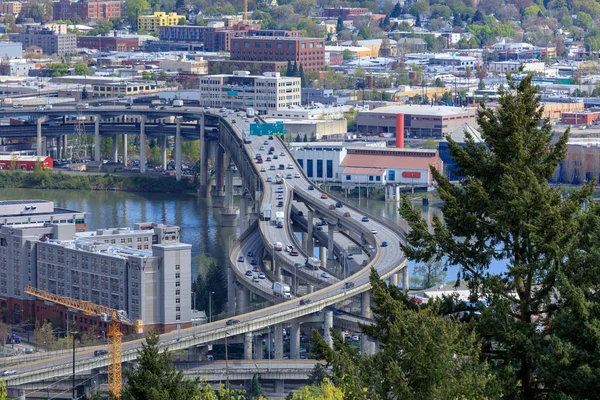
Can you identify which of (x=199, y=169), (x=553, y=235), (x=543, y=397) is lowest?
(x=199, y=169)

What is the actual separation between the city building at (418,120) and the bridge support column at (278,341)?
1492 cm

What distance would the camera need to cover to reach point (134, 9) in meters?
48.8

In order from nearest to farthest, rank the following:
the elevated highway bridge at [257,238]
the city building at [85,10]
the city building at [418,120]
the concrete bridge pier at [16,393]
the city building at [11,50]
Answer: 1. the concrete bridge pier at [16,393]
2. the elevated highway bridge at [257,238]
3. the city building at [418,120]
4. the city building at [11,50]
5. the city building at [85,10]

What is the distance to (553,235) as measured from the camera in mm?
5027

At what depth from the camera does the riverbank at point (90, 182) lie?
23219mm

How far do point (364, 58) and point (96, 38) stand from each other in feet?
23.3

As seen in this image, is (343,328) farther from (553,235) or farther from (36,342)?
(553,235)

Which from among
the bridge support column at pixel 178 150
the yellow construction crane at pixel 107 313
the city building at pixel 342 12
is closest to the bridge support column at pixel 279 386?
the yellow construction crane at pixel 107 313

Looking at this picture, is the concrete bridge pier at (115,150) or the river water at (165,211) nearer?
the river water at (165,211)

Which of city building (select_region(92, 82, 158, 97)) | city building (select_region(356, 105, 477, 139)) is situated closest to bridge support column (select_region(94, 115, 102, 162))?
city building (select_region(356, 105, 477, 139))

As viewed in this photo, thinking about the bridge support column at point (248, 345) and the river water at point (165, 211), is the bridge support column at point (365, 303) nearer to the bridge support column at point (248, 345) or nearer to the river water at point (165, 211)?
the bridge support column at point (248, 345)

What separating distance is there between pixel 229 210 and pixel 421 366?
1608cm

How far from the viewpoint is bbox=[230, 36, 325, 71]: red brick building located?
35.9 meters

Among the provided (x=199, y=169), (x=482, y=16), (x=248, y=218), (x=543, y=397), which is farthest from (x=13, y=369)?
(x=482, y=16)
